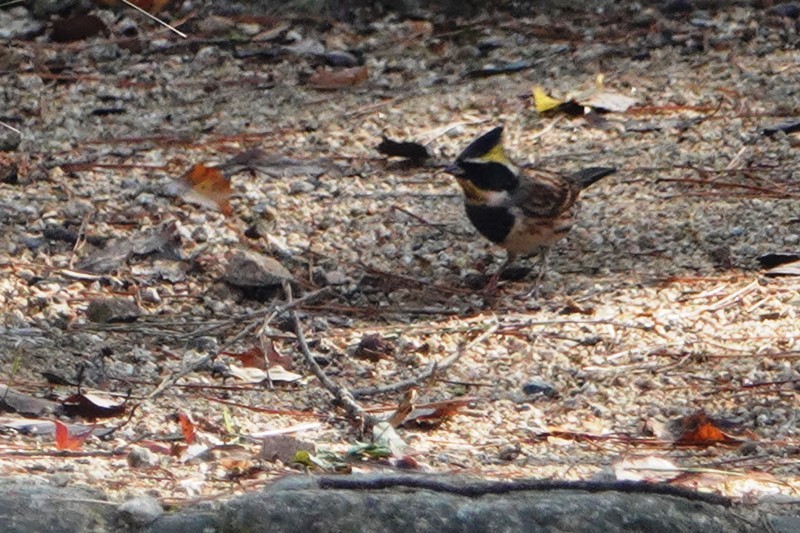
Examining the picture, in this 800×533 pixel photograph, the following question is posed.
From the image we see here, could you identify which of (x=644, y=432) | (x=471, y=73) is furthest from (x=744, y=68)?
(x=644, y=432)

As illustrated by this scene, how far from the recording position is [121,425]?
4117mm

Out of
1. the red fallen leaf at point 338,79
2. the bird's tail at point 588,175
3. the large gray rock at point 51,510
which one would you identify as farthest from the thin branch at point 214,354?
the red fallen leaf at point 338,79

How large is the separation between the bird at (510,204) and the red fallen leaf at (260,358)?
1357 mm

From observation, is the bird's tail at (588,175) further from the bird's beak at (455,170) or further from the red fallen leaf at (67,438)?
the red fallen leaf at (67,438)

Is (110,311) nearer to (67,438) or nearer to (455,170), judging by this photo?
(67,438)

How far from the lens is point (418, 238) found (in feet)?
20.4

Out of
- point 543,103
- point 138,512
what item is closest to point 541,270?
point 543,103

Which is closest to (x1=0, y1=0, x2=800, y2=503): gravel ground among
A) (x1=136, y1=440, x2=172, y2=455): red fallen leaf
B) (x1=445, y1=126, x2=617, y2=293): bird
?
(x1=136, y1=440, x2=172, y2=455): red fallen leaf

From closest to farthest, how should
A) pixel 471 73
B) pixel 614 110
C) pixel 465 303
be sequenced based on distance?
1. pixel 465 303
2. pixel 614 110
3. pixel 471 73

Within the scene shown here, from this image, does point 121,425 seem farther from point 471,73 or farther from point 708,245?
point 471,73

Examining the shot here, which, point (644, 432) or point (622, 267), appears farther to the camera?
point (622, 267)

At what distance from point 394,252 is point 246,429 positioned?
6.33 feet

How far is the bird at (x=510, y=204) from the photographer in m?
6.17

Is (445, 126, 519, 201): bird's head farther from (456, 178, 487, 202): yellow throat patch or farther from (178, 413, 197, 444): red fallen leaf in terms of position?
(178, 413, 197, 444): red fallen leaf
